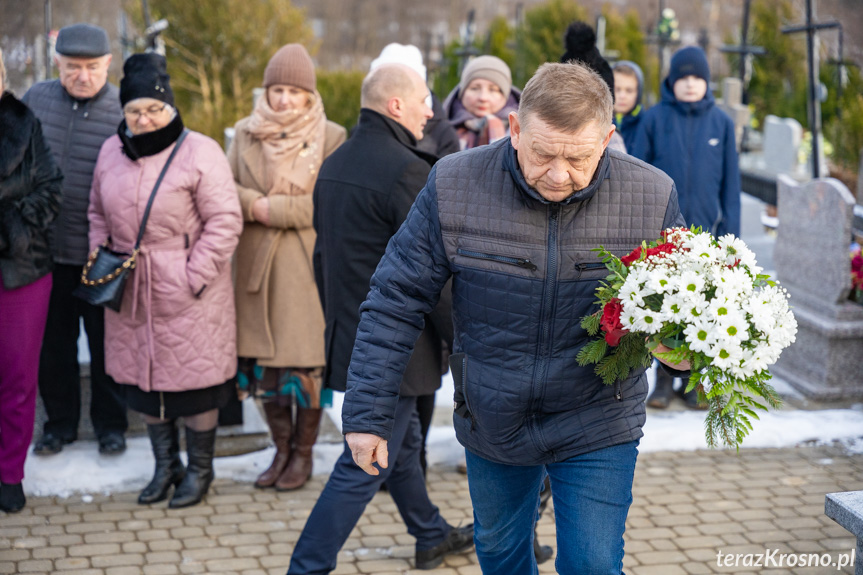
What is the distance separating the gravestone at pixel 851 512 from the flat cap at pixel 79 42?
3917mm

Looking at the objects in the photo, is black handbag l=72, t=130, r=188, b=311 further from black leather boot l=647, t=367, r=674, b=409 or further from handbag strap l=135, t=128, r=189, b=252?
black leather boot l=647, t=367, r=674, b=409

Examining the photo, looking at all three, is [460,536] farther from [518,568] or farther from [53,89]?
[53,89]

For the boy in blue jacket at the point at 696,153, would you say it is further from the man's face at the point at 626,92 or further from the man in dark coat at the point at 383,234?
the man in dark coat at the point at 383,234

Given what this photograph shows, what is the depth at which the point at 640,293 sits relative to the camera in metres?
2.67

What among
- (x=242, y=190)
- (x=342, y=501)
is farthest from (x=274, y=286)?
(x=342, y=501)

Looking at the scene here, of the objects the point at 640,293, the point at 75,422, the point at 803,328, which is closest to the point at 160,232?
the point at 75,422

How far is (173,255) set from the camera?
4.70m

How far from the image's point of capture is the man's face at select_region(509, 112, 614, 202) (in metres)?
2.77

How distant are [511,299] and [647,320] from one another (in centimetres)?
40

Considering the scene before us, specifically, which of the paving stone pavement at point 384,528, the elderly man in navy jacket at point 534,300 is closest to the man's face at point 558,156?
the elderly man in navy jacket at point 534,300

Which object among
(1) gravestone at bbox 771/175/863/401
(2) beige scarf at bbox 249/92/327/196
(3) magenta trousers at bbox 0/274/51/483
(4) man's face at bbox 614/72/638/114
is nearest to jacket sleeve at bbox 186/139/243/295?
(2) beige scarf at bbox 249/92/327/196

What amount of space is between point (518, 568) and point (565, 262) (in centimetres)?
100

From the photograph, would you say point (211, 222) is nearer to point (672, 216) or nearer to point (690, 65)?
A: point (672, 216)

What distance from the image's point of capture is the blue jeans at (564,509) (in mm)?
2875
